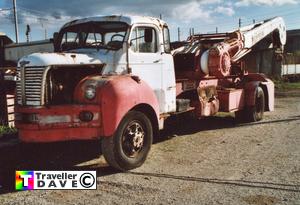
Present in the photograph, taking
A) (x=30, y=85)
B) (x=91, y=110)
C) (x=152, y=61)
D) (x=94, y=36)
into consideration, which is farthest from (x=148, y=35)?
(x=30, y=85)

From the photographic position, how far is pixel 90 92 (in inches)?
251

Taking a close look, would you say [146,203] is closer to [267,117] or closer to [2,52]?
[267,117]

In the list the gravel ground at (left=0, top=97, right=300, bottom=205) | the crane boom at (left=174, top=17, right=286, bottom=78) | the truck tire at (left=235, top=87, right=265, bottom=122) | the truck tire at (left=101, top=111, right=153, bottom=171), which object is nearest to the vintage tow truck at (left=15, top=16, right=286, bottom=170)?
the truck tire at (left=101, top=111, right=153, bottom=171)

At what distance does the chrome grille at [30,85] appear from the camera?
21.1ft

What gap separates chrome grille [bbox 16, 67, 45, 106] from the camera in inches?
253

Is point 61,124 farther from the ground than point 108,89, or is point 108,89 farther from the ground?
point 108,89

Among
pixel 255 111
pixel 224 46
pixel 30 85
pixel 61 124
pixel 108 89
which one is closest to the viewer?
pixel 108 89

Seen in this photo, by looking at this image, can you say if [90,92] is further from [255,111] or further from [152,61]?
[255,111]

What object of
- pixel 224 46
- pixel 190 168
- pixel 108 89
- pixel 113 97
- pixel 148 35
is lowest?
pixel 190 168

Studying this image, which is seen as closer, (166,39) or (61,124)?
(61,124)

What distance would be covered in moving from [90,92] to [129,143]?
1.06 m

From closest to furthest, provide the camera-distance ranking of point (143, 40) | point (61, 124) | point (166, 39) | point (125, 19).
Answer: point (61, 124) < point (125, 19) < point (143, 40) < point (166, 39)

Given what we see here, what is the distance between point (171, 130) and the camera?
10352 millimetres

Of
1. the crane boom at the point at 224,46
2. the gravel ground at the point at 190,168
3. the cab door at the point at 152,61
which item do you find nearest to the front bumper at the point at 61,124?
the gravel ground at the point at 190,168
